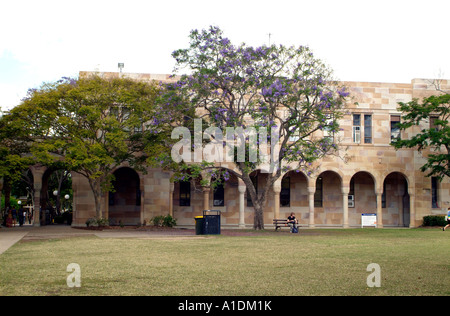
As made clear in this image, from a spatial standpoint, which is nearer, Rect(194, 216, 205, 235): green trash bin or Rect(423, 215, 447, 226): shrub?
Rect(194, 216, 205, 235): green trash bin

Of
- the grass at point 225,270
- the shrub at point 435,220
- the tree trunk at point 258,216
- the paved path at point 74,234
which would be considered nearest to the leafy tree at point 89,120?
the paved path at point 74,234

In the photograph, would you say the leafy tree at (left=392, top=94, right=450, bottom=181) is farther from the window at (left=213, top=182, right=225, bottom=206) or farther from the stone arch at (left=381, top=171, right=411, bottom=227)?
the window at (left=213, top=182, right=225, bottom=206)

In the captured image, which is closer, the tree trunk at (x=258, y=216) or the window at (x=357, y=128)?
the tree trunk at (x=258, y=216)

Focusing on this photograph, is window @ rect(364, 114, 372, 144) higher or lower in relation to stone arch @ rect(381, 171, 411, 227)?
higher

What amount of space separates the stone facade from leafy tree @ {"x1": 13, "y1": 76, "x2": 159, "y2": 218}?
506 cm

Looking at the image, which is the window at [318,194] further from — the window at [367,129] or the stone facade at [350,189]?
the window at [367,129]

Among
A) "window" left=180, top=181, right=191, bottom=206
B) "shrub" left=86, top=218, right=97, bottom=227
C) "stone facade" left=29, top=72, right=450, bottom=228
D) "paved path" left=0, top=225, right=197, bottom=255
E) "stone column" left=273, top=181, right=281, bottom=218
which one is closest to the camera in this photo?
"paved path" left=0, top=225, right=197, bottom=255

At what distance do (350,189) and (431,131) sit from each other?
327 inches

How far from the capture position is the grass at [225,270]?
956 centimetres

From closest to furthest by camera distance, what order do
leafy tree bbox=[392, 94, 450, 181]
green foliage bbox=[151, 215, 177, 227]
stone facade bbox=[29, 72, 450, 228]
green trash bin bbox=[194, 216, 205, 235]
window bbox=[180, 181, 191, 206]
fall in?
green trash bin bbox=[194, 216, 205, 235], green foliage bbox=[151, 215, 177, 227], leafy tree bbox=[392, 94, 450, 181], stone facade bbox=[29, 72, 450, 228], window bbox=[180, 181, 191, 206]

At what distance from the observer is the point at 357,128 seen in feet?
135

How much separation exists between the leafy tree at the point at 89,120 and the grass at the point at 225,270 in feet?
45.9

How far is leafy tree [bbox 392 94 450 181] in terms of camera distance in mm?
37469

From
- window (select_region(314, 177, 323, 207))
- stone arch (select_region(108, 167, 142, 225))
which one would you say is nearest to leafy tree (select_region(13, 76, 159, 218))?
stone arch (select_region(108, 167, 142, 225))
